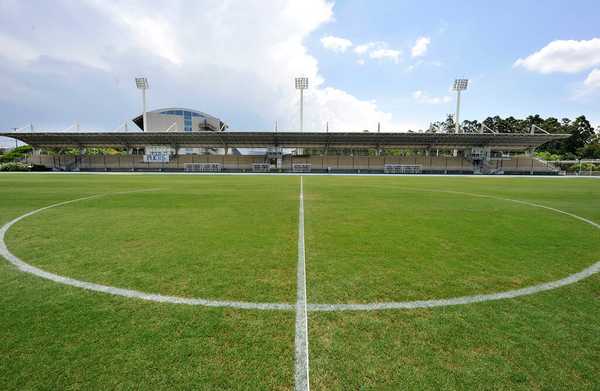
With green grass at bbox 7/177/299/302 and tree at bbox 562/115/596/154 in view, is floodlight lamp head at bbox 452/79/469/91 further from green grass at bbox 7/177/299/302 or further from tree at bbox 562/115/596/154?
green grass at bbox 7/177/299/302

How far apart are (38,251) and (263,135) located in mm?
43799

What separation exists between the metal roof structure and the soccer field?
138 feet

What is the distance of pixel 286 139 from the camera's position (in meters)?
A: 49.9

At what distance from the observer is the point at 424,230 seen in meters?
6.89

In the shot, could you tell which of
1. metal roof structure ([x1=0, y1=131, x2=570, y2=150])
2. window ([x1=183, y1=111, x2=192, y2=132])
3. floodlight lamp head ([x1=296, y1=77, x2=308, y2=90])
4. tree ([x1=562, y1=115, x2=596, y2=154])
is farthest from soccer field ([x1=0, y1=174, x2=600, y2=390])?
tree ([x1=562, y1=115, x2=596, y2=154])

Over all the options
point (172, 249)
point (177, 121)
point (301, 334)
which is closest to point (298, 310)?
point (301, 334)

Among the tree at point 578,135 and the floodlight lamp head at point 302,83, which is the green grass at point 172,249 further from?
the tree at point 578,135

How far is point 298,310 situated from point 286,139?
4819 cm

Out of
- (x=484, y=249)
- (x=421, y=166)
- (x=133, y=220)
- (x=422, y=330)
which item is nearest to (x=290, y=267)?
(x=422, y=330)

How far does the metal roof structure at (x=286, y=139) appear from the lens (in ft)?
153

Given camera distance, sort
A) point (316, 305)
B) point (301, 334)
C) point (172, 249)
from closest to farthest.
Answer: point (301, 334), point (316, 305), point (172, 249)

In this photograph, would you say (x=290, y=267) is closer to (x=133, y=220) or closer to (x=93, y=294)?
(x=93, y=294)

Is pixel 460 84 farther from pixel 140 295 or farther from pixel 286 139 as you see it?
pixel 140 295

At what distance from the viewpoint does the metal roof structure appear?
46.6 m
